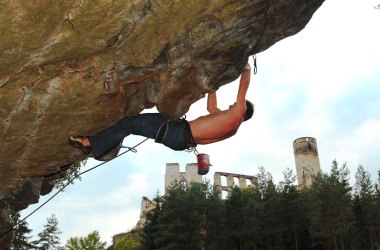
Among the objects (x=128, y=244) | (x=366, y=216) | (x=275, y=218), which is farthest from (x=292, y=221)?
(x=128, y=244)

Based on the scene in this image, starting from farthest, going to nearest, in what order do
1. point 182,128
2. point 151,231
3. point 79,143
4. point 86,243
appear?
point 86,243 → point 151,231 → point 79,143 → point 182,128

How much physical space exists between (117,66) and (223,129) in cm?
208

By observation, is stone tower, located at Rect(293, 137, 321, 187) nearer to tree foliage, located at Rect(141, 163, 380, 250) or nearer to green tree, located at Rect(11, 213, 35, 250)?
tree foliage, located at Rect(141, 163, 380, 250)

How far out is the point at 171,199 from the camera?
3975 centimetres

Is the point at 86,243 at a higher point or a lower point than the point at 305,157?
lower

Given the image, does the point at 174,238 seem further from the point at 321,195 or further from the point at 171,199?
the point at 321,195

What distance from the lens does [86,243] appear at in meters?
60.2

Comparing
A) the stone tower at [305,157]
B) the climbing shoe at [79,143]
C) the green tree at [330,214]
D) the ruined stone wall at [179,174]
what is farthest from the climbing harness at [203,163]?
the ruined stone wall at [179,174]

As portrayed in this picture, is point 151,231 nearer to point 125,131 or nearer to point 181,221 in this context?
point 181,221

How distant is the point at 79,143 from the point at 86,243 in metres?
58.6

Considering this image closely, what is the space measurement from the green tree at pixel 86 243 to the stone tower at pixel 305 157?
112 ft

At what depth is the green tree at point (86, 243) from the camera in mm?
59875

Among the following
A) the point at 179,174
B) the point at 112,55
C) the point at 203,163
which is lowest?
the point at 203,163

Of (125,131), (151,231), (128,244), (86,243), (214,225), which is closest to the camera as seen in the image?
(125,131)
